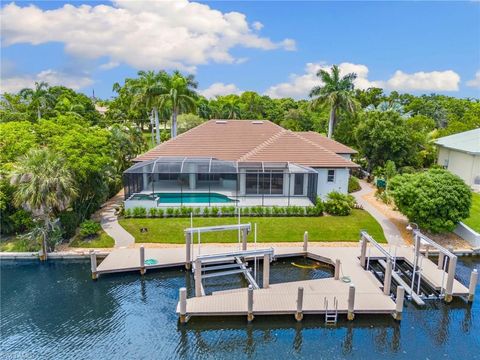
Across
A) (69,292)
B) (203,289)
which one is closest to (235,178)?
(203,289)

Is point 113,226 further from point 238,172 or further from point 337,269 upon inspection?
A: point 337,269

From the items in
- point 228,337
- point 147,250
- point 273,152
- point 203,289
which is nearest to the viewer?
point 228,337

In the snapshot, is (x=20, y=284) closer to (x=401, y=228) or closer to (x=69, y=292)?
(x=69, y=292)

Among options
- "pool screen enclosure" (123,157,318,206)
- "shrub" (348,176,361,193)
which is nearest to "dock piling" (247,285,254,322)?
"pool screen enclosure" (123,157,318,206)

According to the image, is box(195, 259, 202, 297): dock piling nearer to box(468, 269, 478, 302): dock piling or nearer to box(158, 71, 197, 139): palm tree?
box(468, 269, 478, 302): dock piling

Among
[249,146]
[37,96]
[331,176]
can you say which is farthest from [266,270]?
[37,96]

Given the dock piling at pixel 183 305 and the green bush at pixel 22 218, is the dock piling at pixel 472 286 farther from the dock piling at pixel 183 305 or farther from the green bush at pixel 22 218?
the green bush at pixel 22 218
